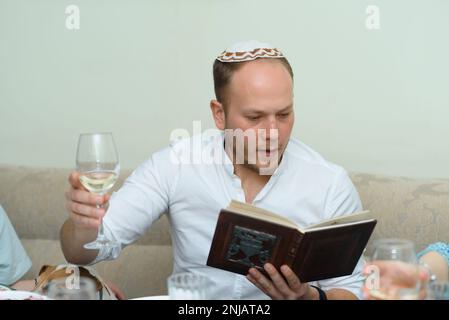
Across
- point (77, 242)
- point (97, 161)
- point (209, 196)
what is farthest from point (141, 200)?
A: point (97, 161)

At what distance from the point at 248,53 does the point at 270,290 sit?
70 centimetres

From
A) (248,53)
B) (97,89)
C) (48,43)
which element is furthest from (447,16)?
(48,43)

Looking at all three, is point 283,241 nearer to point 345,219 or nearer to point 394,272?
point 345,219

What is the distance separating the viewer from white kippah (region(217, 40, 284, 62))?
1.99 meters

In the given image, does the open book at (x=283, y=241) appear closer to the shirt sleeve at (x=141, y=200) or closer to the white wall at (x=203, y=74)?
the shirt sleeve at (x=141, y=200)

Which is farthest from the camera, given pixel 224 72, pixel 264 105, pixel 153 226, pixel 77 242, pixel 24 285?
pixel 153 226

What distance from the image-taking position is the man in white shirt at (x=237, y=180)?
192 centimetres

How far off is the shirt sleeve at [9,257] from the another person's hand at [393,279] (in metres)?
1.49

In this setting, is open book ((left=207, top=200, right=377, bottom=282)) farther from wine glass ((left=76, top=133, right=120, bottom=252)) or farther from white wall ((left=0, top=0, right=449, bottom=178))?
white wall ((left=0, top=0, right=449, bottom=178))

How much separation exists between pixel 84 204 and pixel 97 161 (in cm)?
13

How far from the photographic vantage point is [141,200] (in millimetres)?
2021

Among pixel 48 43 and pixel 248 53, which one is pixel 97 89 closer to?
pixel 48 43

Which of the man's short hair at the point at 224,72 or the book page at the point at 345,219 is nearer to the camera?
the book page at the point at 345,219

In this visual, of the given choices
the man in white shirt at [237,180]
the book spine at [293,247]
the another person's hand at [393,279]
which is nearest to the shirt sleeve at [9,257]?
the man in white shirt at [237,180]
